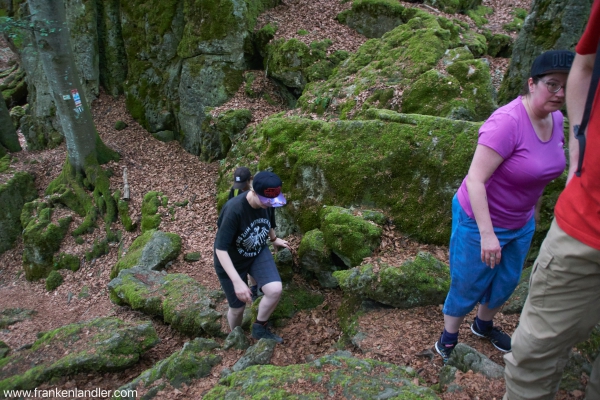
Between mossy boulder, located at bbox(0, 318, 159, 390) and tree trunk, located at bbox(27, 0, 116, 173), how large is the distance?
270 inches

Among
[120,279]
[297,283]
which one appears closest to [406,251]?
[297,283]

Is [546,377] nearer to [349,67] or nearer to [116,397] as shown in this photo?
[116,397]

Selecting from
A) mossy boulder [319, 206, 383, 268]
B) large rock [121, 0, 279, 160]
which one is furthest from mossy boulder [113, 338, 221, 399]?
large rock [121, 0, 279, 160]

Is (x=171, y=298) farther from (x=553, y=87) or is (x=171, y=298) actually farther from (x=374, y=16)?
(x=374, y=16)

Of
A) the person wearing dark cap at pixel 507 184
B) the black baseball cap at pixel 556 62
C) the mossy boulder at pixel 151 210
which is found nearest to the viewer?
the black baseball cap at pixel 556 62

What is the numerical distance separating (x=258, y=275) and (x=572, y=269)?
310 cm

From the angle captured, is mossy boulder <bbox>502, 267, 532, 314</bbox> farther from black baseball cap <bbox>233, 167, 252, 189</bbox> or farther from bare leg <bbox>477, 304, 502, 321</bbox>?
black baseball cap <bbox>233, 167, 252, 189</bbox>

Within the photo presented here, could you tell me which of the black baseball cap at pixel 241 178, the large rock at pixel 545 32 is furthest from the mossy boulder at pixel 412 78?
the black baseball cap at pixel 241 178

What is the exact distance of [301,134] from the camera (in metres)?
6.70

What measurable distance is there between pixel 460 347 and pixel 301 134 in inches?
168

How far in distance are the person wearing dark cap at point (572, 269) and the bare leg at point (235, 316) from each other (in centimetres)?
301

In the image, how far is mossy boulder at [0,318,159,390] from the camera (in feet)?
14.4

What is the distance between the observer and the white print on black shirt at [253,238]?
424 cm

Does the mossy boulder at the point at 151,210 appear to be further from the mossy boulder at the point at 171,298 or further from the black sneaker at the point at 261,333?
the black sneaker at the point at 261,333
